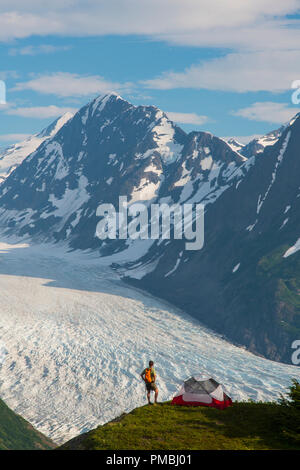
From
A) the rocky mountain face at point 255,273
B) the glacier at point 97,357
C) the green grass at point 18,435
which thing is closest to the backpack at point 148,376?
the green grass at point 18,435

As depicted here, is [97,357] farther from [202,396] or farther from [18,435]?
[202,396]

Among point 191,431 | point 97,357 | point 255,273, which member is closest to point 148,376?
point 191,431

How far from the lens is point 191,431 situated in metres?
30.0

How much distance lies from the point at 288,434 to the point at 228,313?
391ft

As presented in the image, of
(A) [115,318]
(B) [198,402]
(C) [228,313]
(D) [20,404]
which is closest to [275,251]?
(C) [228,313]

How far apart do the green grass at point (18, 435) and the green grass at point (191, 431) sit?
1295 inches

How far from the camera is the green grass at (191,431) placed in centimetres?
2780

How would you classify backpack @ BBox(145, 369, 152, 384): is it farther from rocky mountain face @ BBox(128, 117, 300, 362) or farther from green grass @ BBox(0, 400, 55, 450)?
rocky mountain face @ BBox(128, 117, 300, 362)

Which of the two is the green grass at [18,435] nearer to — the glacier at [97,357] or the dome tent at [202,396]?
the glacier at [97,357]

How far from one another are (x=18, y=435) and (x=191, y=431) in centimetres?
4187

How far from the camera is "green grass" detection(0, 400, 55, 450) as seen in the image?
202 feet
